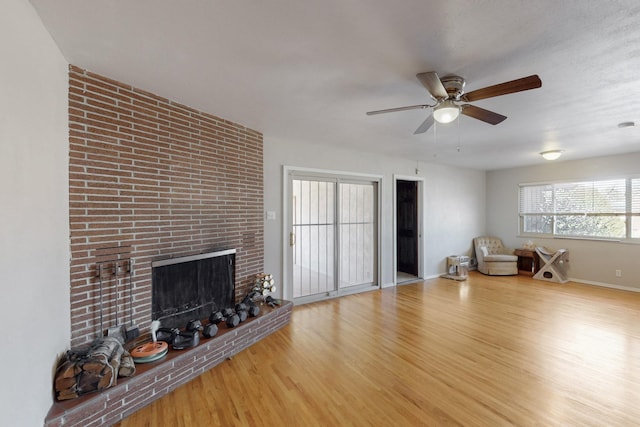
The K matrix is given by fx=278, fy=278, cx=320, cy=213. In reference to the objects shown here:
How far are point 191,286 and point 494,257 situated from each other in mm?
6410

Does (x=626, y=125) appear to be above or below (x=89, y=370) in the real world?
above

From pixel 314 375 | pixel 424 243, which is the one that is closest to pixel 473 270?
pixel 424 243

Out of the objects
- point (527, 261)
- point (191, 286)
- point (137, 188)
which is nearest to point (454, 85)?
point (137, 188)

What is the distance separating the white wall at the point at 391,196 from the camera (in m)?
4.11

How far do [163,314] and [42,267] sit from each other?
51.0 inches

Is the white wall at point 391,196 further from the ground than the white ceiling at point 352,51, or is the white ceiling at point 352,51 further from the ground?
the white ceiling at point 352,51

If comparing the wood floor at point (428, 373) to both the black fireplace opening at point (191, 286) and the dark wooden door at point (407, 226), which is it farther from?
the dark wooden door at point (407, 226)

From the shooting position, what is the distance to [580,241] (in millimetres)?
5727

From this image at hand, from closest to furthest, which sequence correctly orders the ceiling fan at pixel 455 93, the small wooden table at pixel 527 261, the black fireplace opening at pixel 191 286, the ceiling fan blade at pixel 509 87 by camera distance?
the ceiling fan blade at pixel 509 87 < the ceiling fan at pixel 455 93 < the black fireplace opening at pixel 191 286 < the small wooden table at pixel 527 261

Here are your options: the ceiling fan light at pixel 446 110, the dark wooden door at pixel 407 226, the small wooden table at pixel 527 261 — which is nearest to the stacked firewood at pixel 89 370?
the ceiling fan light at pixel 446 110

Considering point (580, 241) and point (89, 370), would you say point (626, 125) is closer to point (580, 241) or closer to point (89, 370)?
point (580, 241)

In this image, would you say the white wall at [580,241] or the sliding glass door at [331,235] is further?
the white wall at [580,241]

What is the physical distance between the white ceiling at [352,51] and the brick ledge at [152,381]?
2295 mm

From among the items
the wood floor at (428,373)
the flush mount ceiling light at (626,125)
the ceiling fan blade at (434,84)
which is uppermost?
the flush mount ceiling light at (626,125)
